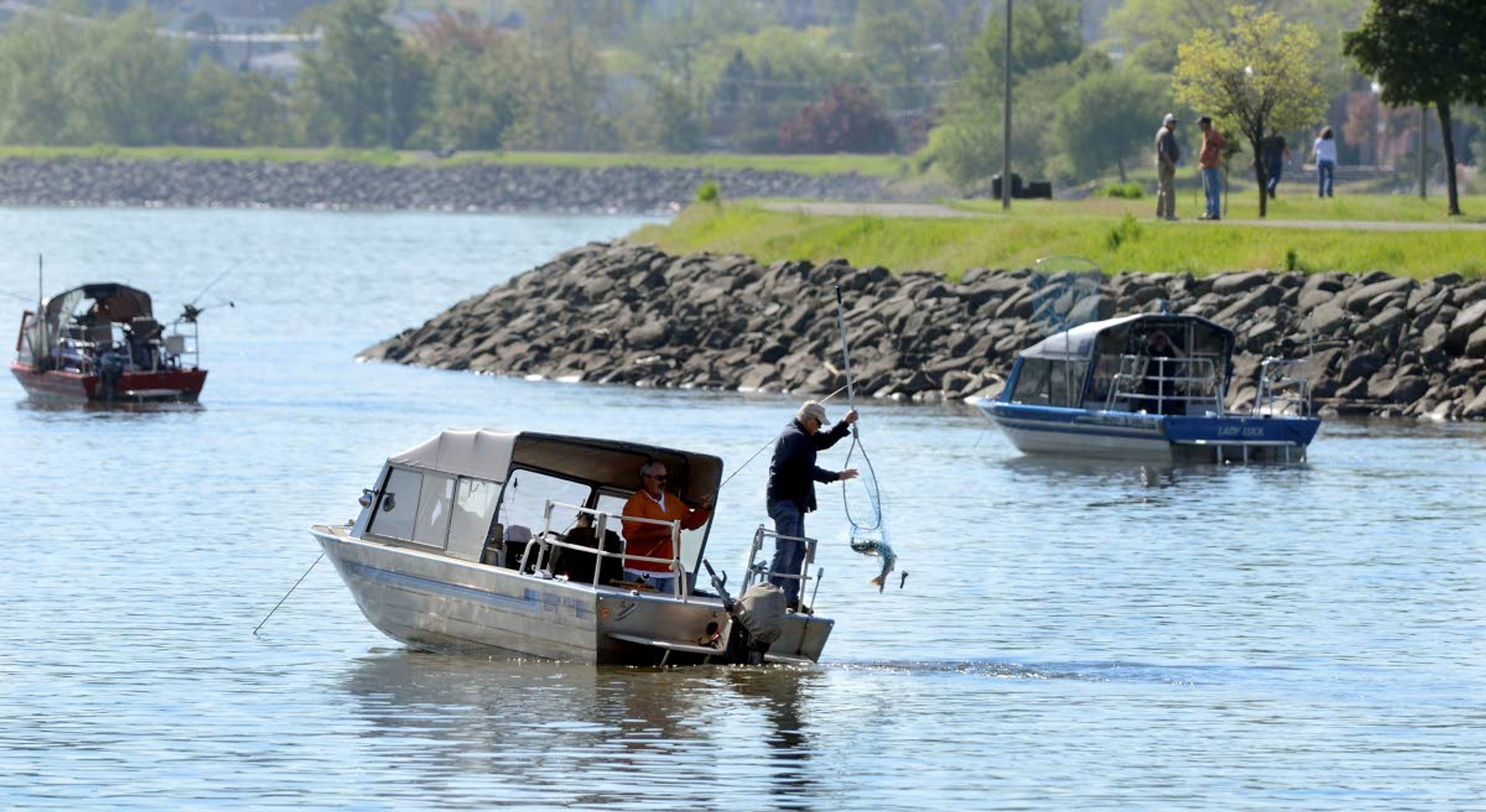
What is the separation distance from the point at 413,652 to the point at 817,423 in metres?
4.87

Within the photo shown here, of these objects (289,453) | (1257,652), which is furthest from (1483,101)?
(1257,652)

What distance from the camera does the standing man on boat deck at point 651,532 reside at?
2625 cm

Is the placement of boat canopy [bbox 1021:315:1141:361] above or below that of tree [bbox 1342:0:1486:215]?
below

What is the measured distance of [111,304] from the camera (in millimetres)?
60250

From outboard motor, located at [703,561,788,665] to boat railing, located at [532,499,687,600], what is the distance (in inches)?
18.4

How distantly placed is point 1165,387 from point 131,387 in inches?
902

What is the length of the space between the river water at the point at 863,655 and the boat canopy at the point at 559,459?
1947 millimetres

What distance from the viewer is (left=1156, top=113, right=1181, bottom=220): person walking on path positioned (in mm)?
62938

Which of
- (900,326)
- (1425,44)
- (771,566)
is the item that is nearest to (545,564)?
(771,566)

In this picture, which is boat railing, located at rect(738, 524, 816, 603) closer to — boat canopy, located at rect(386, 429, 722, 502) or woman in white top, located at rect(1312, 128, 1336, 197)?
boat canopy, located at rect(386, 429, 722, 502)

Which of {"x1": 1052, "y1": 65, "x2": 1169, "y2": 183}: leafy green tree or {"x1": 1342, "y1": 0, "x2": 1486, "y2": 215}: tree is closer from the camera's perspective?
{"x1": 1342, "y1": 0, "x2": 1486, "y2": 215}: tree

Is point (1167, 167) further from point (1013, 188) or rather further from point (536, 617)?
point (536, 617)

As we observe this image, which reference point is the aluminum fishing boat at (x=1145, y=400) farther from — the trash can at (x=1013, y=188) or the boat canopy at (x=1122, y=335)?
the trash can at (x=1013, y=188)

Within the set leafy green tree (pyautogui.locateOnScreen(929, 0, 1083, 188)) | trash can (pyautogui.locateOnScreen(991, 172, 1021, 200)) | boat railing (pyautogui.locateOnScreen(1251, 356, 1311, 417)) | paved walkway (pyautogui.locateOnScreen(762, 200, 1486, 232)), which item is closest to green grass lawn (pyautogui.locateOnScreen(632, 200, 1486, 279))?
paved walkway (pyautogui.locateOnScreen(762, 200, 1486, 232))
